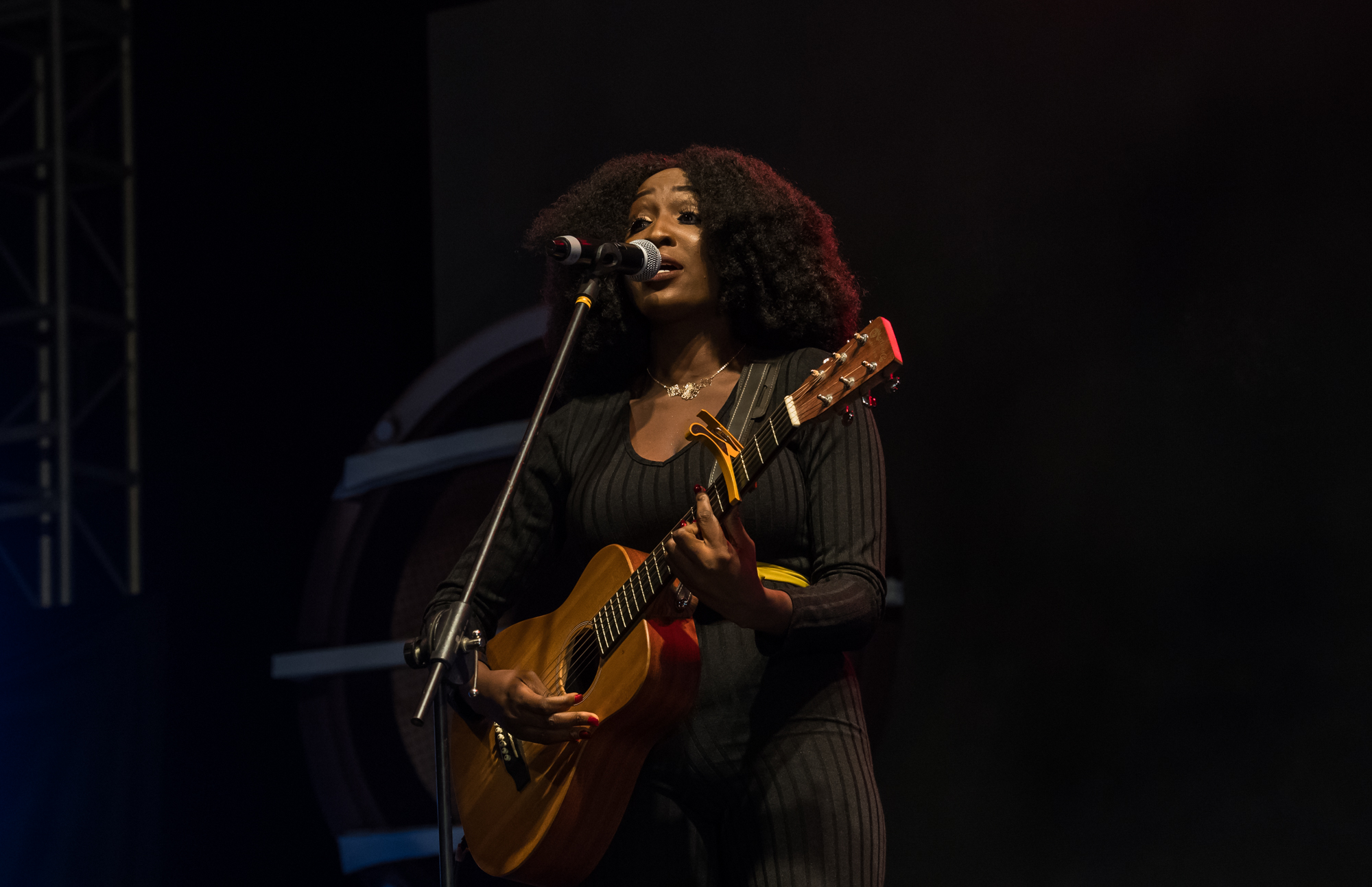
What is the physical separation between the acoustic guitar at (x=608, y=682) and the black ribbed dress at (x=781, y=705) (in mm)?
50

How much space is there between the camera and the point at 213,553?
4.49 m

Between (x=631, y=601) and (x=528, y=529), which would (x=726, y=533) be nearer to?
(x=631, y=601)

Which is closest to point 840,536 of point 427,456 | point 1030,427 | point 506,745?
point 506,745

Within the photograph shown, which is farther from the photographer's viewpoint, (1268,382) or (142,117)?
(142,117)

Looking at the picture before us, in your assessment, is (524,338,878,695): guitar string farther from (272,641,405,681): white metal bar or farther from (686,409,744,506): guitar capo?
(272,641,405,681): white metal bar

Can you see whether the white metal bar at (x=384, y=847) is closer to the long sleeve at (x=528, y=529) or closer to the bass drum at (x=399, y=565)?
the bass drum at (x=399, y=565)

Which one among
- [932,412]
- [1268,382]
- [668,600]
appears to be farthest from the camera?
[932,412]

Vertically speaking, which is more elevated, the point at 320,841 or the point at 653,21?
the point at 653,21

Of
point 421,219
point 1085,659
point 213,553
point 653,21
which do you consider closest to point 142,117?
point 421,219

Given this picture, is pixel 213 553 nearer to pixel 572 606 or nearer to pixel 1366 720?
pixel 572 606

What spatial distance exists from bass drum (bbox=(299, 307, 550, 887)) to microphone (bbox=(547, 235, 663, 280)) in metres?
1.35

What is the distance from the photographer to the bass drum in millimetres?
3426

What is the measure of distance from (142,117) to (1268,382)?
3817 millimetres

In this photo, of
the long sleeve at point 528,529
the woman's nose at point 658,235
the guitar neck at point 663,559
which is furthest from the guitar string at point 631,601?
the woman's nose at point 658,235
